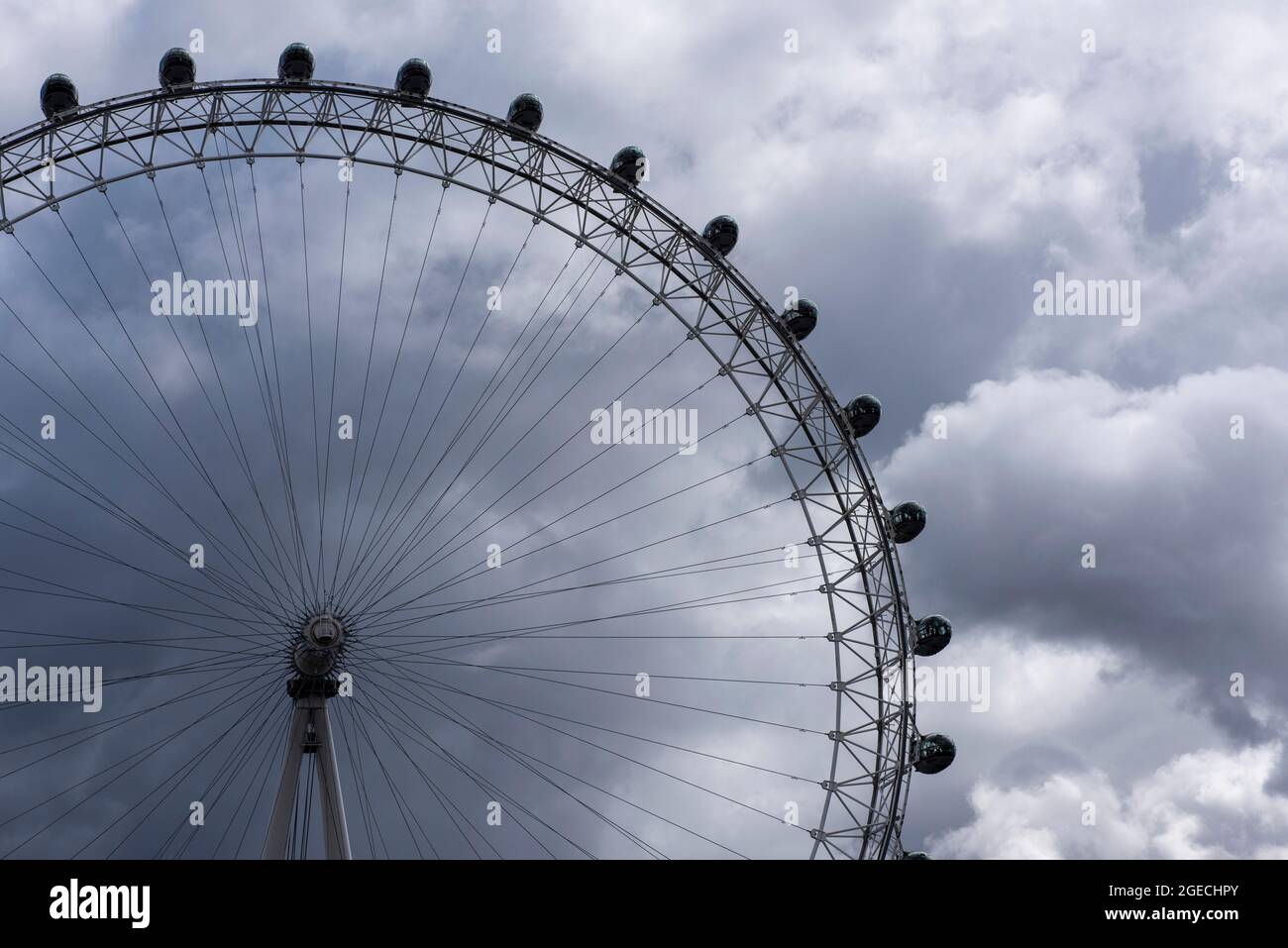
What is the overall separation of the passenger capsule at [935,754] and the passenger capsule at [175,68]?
26.0 m

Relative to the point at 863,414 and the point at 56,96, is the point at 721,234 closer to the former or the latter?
the point at 863,414

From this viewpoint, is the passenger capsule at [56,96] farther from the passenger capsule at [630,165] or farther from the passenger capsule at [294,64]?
the passenger capsule at [630,165]

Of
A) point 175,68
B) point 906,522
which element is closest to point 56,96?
point 175,68

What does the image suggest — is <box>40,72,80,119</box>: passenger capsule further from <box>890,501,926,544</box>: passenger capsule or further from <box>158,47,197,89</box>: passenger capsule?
<box>890,501,926,544</box>: passenger capsule

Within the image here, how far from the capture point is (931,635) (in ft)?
120

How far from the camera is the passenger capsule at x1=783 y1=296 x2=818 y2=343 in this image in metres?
37.1

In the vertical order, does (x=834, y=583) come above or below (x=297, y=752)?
above

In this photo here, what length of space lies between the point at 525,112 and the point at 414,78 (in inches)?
119
